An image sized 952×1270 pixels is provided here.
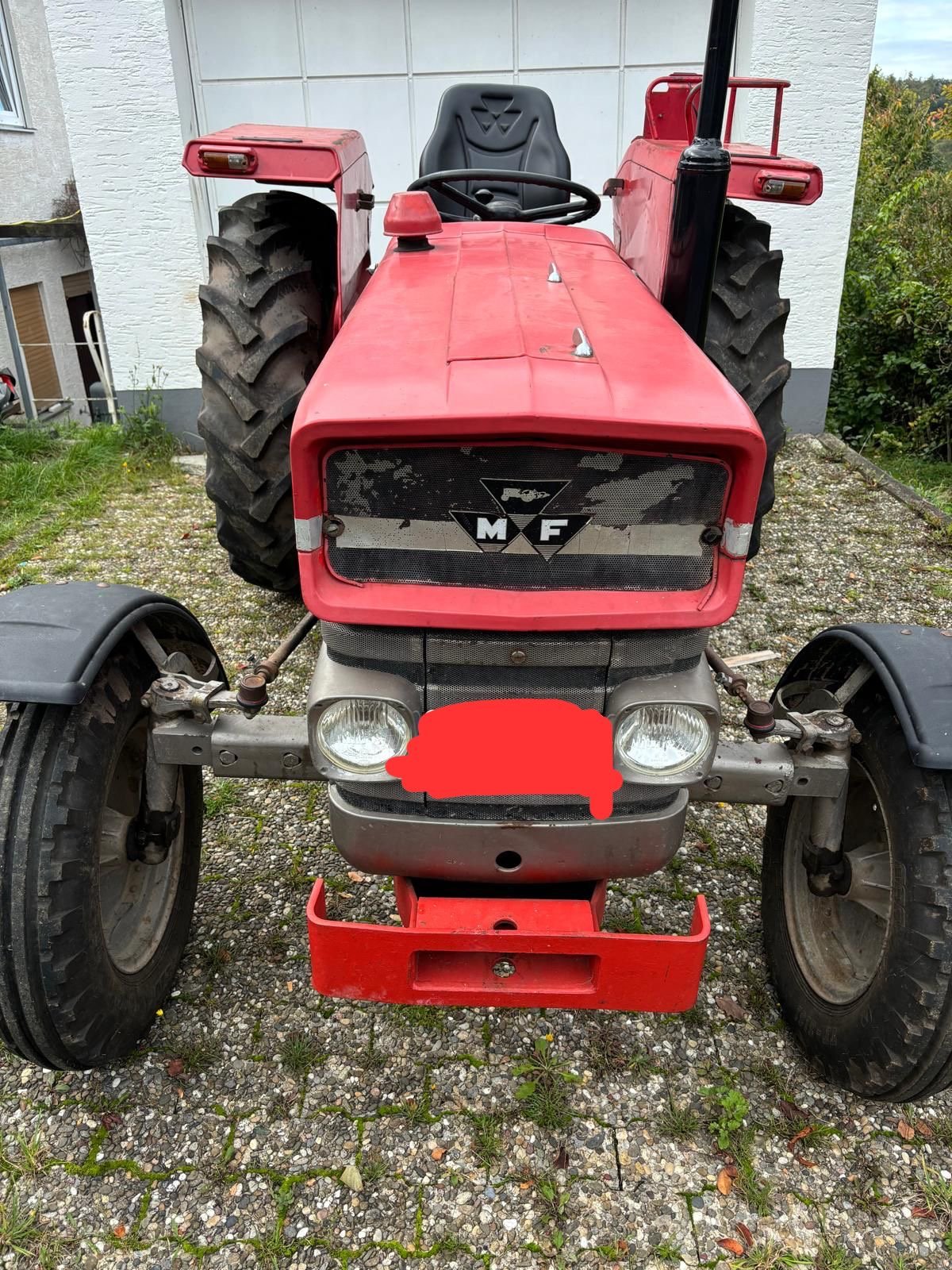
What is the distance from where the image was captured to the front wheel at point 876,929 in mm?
1722

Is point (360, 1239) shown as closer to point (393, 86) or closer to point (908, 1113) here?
point (908, 1113)

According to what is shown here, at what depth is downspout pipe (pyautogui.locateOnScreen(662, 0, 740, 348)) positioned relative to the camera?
5.12 feet

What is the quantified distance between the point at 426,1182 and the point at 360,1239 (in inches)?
6.3

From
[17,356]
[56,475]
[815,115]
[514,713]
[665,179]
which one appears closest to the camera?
[514,713]

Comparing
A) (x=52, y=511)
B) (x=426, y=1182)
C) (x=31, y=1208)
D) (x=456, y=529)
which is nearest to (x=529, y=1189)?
(x=426, y=1182)

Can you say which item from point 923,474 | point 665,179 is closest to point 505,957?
point 665,179

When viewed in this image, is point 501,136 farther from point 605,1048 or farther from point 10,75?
point 10,75

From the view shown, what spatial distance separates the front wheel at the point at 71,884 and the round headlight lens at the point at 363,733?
0.57 metres

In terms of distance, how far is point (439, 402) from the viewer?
146 cm

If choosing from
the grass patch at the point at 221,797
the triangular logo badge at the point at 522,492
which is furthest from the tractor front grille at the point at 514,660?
the grass patch at the point at 221,797

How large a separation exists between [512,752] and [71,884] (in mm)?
908

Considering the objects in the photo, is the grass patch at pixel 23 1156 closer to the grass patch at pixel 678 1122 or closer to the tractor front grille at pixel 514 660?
the tractor front grille at pixel 514 660

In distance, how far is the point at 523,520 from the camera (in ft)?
4.96

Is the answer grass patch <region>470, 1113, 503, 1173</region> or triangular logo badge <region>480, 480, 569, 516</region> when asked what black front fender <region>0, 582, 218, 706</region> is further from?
grass patch <region>470, 1113, 503, 1173</region>
